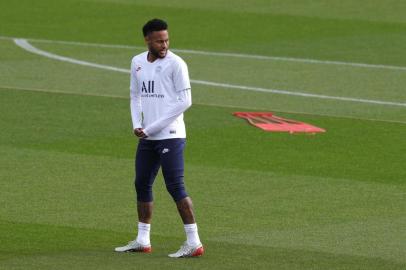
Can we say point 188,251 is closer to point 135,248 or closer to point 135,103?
point 135,248

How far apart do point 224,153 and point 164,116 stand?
733cm

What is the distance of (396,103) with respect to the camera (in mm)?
27406

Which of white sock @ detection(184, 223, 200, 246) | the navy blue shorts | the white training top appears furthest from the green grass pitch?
the white training top

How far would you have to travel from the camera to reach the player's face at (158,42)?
14.7 meters

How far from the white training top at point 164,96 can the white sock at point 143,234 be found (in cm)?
100

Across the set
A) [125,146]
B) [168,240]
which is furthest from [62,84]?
[168,240]

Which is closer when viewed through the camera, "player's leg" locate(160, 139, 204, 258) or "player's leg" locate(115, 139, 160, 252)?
"player's leg" locate(160, 139, 204, 258)

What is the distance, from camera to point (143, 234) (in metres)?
15.2

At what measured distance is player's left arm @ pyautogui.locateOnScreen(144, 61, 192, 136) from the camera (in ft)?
48.4

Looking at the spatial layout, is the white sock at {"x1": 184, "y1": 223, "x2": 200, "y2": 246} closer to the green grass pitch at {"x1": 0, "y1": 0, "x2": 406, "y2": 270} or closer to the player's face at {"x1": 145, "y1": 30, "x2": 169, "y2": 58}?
the green grass pitch at {"x1": 0, "y1": 0, "x2": 406, "y2": 270}

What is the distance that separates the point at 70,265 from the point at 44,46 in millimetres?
22442

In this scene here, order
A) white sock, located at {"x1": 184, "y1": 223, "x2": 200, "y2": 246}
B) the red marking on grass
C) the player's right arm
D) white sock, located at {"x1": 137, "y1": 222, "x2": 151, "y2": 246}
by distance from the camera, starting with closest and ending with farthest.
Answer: white sock, located at {"x1": 184, "y1": 223, "x2": 200, "y2": 246}
the player's right arm
white sock, located at {"x1": 137, "y1": 222, "x2": 151, "y2": 246}
the red marking on grass

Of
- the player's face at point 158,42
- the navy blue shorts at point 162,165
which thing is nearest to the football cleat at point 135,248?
the navy blue shorts at point 162,165

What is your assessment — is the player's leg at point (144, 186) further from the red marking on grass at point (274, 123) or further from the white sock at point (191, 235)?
the red marking on grass at point (274, 123)
